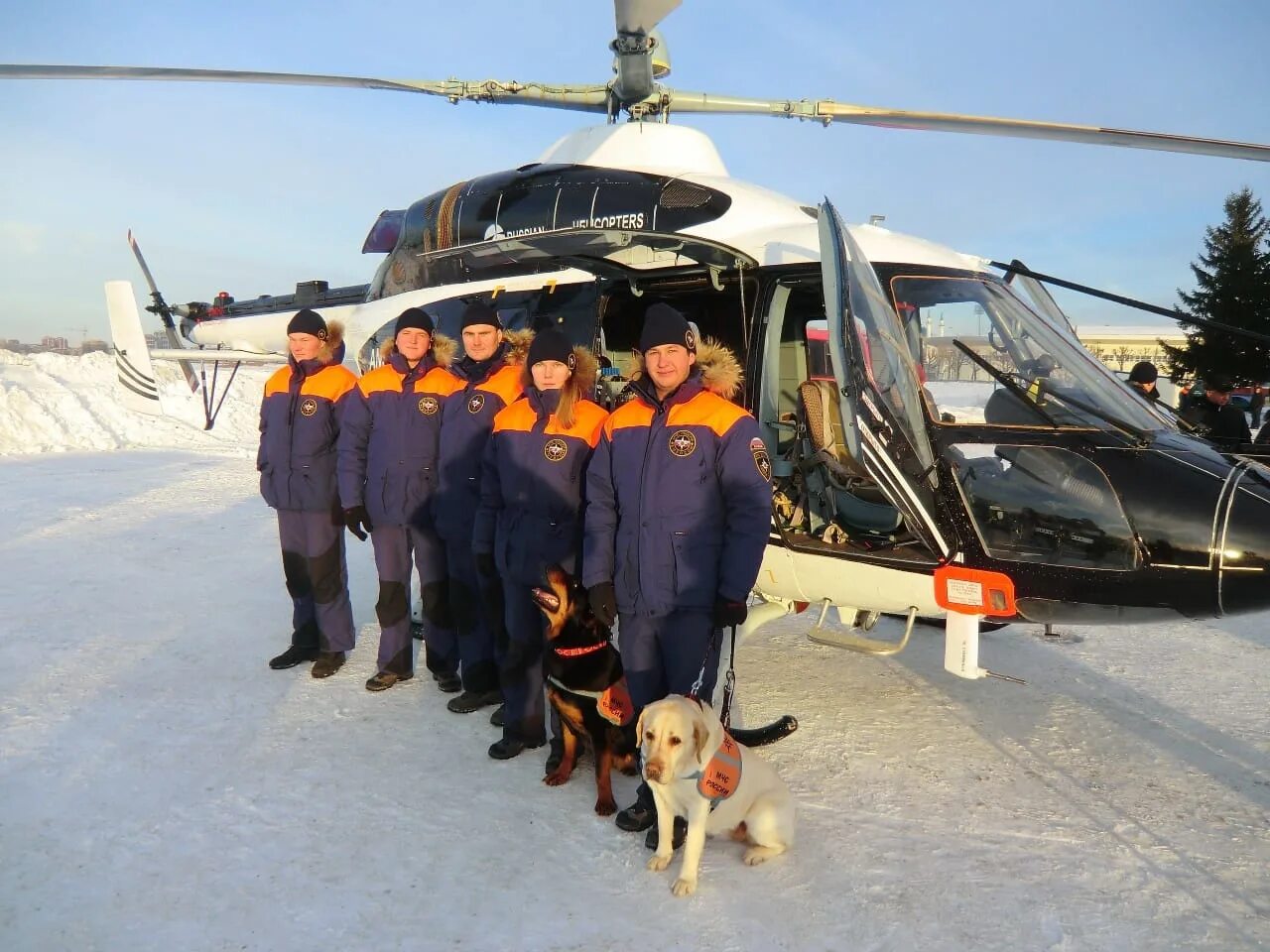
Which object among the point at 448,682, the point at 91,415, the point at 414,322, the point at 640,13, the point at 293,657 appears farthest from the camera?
the point at 91,415

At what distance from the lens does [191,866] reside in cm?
306

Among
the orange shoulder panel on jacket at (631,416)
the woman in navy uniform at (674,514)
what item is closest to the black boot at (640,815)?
the woman in navy uniform at (674,514)

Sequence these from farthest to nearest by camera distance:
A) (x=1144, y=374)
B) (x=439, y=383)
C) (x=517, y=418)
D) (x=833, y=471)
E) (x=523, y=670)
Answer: (x=1144, y=374) < (x=439, y=383) < (x=833, y=471) < (x=523, y=670) < (x=517, y=418)

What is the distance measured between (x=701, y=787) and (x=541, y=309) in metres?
3.68

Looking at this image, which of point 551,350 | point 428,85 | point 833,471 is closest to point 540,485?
point 551,350

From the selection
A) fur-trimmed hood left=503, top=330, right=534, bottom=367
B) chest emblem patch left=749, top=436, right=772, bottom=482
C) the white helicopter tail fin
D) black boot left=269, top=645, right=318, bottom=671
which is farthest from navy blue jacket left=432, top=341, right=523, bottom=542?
the white helicopter tail fin

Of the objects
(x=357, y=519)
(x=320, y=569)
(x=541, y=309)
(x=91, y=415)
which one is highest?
(x=541, y=309)

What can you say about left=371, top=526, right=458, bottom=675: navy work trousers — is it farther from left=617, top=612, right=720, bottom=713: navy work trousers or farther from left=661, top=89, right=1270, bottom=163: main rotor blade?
left=661, top=89, right=1270, bottom=163: main rotor blade

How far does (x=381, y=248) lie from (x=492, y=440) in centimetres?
522

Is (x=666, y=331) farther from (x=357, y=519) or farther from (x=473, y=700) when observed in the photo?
(x=473, y=700)

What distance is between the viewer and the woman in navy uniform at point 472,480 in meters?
4.39

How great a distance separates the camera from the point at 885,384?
3641mm

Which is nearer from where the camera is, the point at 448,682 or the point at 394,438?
the point at 394,438

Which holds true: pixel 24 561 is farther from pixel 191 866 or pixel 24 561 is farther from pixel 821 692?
pixel 821 692
